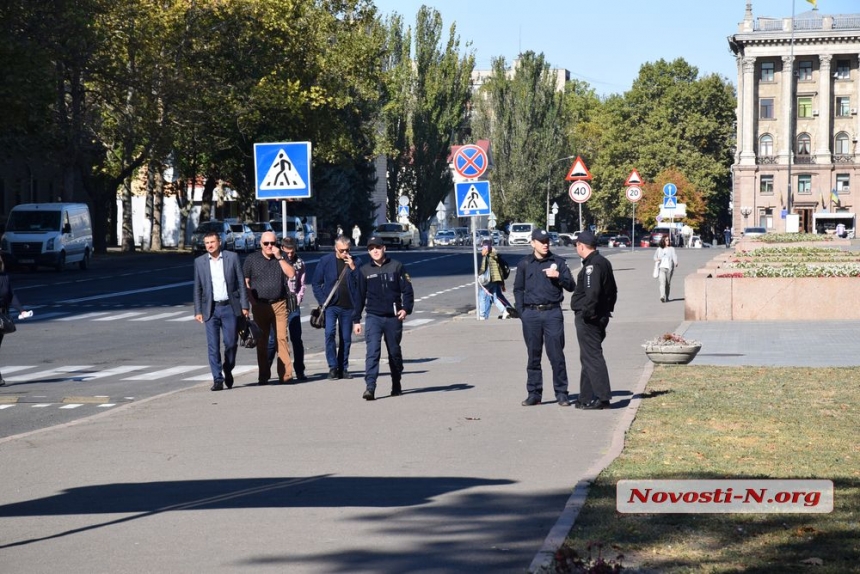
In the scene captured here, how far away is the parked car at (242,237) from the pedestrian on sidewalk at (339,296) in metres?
48.6

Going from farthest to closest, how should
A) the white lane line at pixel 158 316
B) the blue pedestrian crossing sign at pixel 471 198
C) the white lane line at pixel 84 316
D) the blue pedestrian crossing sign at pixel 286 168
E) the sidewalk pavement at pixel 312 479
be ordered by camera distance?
1. the white lane line at pixel 158 316
2. the white lane line at pixel 84 316
3. the blue pedestrian crossing sign at pixel 471 198
4. the blue pedestrian crossing sign at pixel 286 168
5. the sidewalk pavement at pixel 312 479

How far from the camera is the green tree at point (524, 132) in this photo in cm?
10569

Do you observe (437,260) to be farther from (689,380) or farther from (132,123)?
(689,380)

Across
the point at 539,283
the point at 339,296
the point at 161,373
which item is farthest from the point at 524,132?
the point at 539,283

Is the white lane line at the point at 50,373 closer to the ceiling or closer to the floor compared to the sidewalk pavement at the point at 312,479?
closer to the floor

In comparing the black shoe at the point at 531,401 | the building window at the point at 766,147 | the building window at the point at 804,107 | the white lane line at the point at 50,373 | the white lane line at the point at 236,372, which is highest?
the building window at the point at 804,107

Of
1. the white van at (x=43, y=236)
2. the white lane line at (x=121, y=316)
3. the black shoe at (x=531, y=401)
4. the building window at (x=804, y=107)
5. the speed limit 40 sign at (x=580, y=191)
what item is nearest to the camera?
the black shoe at (x=531, y=401)

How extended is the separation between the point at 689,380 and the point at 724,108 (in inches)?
4485

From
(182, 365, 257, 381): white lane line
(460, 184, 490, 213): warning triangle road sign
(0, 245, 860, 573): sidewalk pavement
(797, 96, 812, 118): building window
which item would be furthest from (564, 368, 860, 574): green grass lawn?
(797, 96, 812, 118): building window

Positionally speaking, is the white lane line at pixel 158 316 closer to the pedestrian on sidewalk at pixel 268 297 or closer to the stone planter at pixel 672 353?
the pedestrian on sidewalk at pixel 268 297

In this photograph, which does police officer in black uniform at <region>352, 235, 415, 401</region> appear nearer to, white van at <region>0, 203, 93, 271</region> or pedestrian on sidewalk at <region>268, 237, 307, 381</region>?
pedestrian on sidewalk at <region>268, 237, 307, 381</region>

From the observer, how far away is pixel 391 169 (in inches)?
3750

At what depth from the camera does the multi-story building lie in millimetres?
122000

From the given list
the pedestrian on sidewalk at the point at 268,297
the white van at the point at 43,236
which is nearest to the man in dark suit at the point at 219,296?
the pedestrian on sidewalk at the point at 268,297
